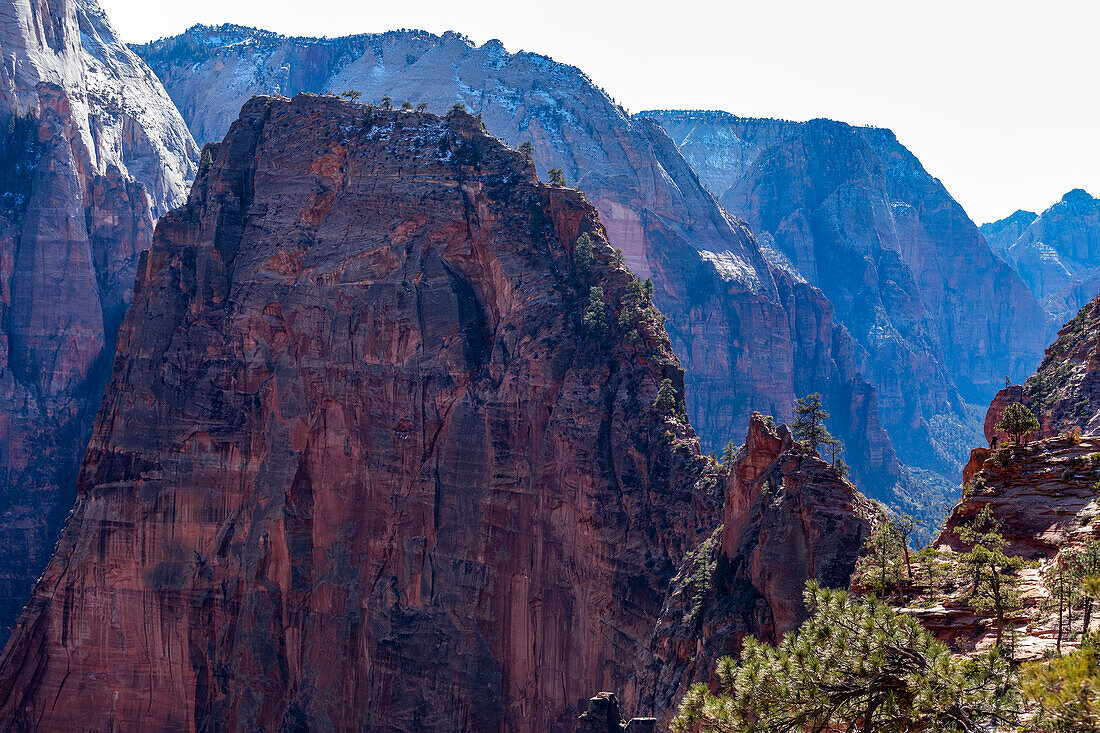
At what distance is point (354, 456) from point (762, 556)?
4179 cm

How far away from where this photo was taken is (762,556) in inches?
1781

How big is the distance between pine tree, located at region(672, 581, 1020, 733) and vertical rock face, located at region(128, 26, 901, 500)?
441ft

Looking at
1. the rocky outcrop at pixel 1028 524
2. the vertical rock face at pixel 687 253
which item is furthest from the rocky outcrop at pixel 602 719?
the vertical rock face at pixel 687 253

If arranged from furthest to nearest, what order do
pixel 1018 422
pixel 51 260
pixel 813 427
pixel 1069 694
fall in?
pixel 51 260 < pixel 813 427 < pixel 1018 422 < pixel 1069 694

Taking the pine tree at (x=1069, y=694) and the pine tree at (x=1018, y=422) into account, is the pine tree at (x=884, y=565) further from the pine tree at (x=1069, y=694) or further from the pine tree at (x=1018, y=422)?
the pine tree at (x=1069, y=694)

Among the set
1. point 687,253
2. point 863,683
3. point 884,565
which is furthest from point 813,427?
point 687,253

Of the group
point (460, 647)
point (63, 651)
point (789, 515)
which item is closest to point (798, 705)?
point (789, 515)

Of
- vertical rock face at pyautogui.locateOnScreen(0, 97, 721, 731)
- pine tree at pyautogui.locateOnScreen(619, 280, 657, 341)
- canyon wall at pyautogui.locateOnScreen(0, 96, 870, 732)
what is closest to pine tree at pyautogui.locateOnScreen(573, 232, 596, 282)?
canyon wall at pyautogui.locateOnScreen(0, 96, 870, 732)

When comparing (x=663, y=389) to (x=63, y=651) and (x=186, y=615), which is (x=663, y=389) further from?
(x=63, y=651)

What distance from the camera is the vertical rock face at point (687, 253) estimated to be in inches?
6407

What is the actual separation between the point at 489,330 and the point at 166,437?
28.9 m

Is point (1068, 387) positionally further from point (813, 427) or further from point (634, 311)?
point (634, 311)

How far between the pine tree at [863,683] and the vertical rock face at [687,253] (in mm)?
134536

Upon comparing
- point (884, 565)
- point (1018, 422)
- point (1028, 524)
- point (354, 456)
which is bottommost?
point (884, 565)
